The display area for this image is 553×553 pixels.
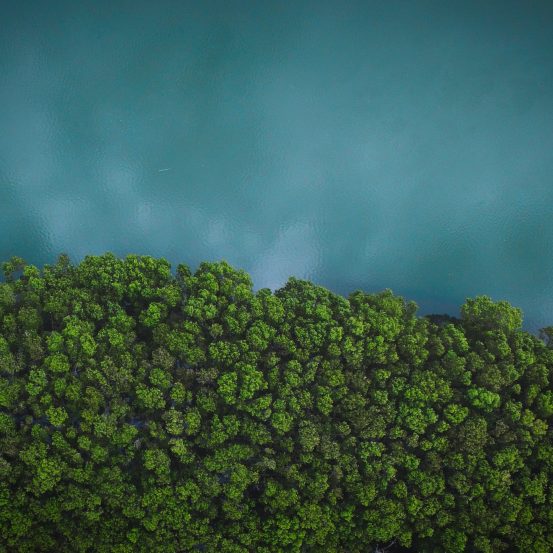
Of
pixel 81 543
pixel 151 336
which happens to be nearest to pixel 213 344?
pixel 151 336

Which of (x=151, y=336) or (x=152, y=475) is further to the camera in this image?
(x=151, y=336)

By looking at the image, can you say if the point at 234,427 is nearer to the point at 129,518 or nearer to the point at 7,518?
the point at 129,518

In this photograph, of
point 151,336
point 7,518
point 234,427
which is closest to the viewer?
point 7,518

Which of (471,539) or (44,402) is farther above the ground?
(44,402)

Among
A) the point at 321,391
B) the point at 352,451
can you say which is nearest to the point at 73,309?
the point at 321,391

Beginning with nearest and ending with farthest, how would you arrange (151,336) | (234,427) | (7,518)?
(7,518) < (234,427) < (151,336)

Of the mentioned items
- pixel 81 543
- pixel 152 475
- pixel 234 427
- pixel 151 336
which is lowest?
pixel 81 543
